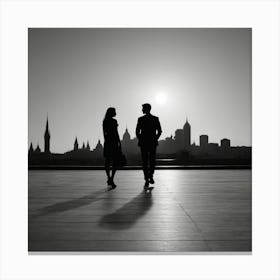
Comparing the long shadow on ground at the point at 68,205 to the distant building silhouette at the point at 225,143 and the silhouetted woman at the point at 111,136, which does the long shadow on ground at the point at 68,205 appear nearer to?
the silhouetted woman at the point at 111,136

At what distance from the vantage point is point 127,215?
16.1 feet

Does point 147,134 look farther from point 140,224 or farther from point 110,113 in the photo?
point 140,224

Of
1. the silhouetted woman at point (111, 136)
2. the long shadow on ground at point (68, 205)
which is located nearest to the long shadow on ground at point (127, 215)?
the long shadow on ground at point (68, 205)

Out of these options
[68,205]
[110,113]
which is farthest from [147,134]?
[68,205]

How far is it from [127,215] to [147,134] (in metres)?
4.00

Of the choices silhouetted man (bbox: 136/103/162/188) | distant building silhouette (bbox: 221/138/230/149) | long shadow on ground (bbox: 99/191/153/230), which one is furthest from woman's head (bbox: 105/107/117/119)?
distant building silhouette (bbox: 221/138/230/149)

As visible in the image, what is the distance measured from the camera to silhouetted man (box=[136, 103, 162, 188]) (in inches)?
344

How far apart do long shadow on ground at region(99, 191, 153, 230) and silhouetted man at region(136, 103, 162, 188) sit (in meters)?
2.23

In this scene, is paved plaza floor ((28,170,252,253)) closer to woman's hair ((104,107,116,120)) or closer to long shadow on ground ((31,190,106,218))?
long shadow on ground ((31,190,106,218))
